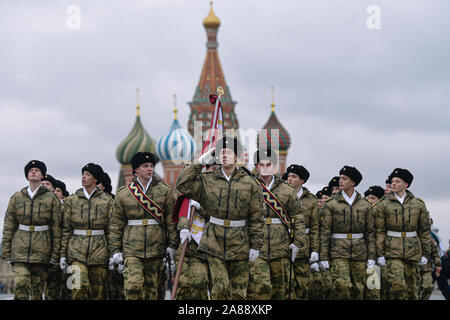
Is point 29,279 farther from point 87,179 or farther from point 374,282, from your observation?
point 374,282

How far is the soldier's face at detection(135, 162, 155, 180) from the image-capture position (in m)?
15.4

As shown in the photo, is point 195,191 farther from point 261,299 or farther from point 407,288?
point 407,288

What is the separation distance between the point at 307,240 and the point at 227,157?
427cm

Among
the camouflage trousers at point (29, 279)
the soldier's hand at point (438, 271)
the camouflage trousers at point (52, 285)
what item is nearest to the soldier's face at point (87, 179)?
the camouflage trousers at point (29, 279)

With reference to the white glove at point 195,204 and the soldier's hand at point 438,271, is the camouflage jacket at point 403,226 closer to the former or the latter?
the soldier's hand at point 438,271

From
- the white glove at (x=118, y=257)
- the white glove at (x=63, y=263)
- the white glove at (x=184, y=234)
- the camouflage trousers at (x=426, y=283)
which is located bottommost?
the camouflage trousers at (x=426, y=283)

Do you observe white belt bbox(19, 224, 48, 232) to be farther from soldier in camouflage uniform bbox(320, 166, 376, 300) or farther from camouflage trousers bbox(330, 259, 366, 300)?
camouflage trousers bbox(330, 259, 366, 300)

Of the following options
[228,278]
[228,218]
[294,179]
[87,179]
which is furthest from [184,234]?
[294,179]

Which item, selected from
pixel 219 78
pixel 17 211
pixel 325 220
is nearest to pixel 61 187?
pixel 17 211

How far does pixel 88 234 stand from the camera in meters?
16.2

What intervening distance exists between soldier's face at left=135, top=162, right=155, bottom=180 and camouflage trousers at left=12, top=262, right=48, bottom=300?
254cm

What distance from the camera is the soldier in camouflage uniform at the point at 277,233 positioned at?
15.3 metres

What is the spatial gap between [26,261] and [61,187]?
157 inches

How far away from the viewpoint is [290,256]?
15.6 meters
